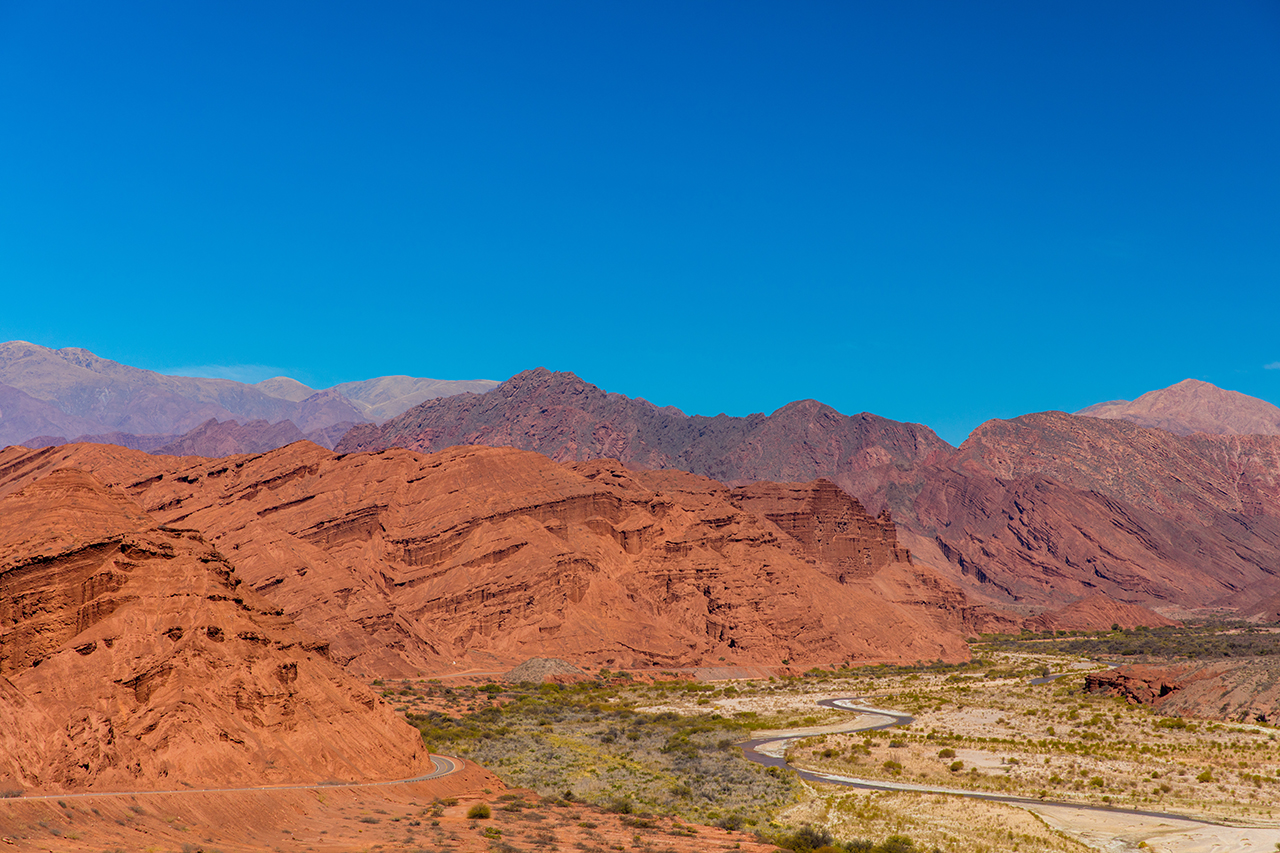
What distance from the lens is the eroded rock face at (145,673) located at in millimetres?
31859

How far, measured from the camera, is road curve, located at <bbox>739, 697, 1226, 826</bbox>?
140 ft

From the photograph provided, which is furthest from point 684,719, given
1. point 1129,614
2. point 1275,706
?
point 1129,614

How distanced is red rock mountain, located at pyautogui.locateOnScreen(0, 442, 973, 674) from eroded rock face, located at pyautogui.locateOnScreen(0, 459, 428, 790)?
47.3 meters

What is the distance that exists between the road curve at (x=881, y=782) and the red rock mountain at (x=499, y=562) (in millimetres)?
35275

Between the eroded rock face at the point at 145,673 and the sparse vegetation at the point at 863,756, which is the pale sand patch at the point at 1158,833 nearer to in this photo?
the sparse vegetation at the point at 863,756

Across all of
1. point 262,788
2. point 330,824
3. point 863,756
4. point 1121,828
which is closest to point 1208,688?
point 863,756

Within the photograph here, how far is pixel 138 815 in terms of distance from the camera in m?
28.5

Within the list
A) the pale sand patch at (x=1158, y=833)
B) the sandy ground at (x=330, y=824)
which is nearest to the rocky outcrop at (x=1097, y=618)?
the pale sand patch at (x=1158, y=833)

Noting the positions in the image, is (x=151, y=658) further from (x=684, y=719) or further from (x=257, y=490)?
(x=257, y=490)

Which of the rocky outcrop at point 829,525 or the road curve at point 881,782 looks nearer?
the road curve at point 881,782

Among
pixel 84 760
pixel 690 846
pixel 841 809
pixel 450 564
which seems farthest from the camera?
pixel 450 564

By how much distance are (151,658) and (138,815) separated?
7.30 meters

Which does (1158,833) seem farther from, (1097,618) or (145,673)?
(1097,618)

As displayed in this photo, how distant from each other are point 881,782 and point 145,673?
33.6m
